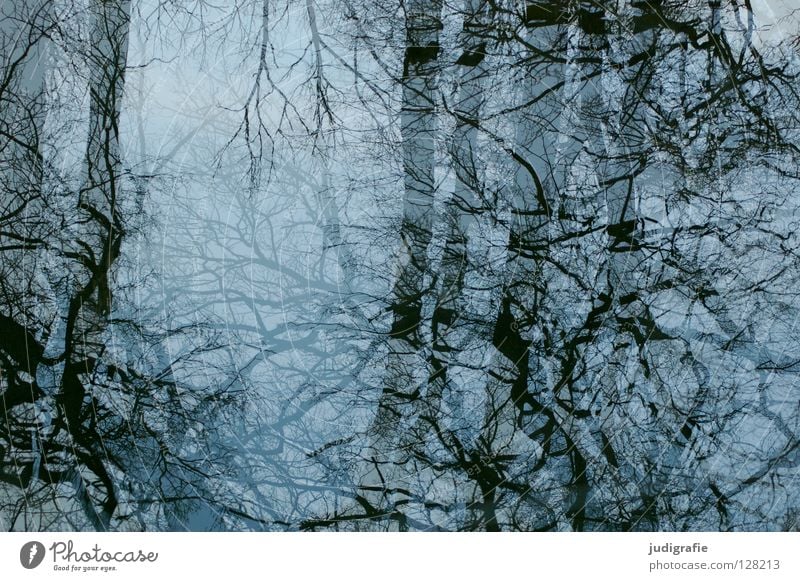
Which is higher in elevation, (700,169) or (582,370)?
(700,169)

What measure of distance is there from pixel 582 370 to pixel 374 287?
0.69 meters

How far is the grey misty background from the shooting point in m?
1.92

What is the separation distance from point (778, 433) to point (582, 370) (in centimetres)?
68

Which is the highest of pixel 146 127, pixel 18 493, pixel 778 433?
pixel 146 127

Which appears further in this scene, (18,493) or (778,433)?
(778,433)

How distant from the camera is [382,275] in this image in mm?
1951

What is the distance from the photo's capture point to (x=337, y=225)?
1.96 metres

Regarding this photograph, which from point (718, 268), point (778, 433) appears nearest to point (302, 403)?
point (718, 268)

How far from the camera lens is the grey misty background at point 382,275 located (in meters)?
1.92

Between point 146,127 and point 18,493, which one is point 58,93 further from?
point 18,493
